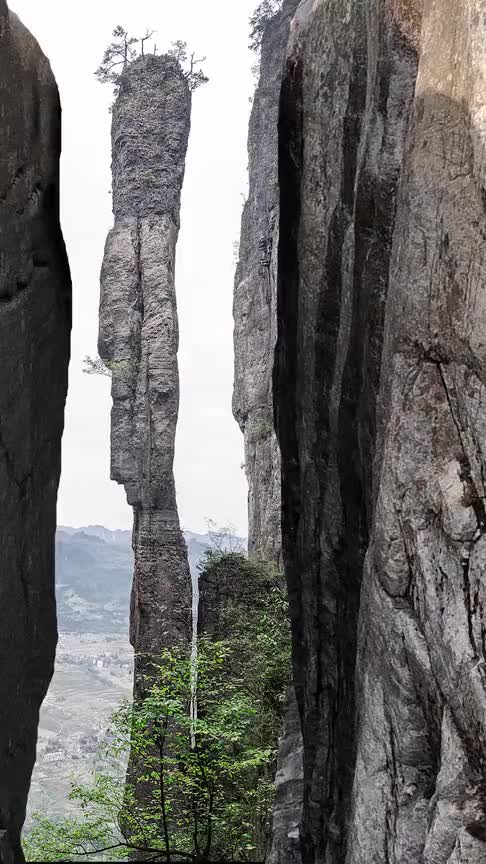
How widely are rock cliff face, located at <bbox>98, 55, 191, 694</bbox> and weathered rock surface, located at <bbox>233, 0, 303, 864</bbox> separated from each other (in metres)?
2.67

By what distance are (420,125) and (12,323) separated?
364cm

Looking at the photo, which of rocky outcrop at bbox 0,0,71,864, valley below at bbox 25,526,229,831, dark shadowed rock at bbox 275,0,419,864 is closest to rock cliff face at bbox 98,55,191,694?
valley below at bbox 25,526,229,831

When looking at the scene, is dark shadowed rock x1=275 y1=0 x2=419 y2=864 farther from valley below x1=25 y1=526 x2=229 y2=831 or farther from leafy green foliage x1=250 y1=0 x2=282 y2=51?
Answer: leafy green foliage x1=250 y1=0 x2=282 y2=51

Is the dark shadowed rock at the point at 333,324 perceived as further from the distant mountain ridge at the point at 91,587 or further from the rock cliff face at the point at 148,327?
the distant mountain ridge at the point at 91,587

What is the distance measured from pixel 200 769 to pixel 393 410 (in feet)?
27.5

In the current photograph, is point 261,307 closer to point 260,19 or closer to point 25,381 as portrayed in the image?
point 260,19

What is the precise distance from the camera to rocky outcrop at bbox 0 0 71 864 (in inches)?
258

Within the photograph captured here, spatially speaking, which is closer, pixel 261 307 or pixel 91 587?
pixel 261 307

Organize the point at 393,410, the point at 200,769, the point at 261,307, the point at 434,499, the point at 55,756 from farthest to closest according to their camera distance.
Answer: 1. the point at 55,756
2. the point at 261,307
3. the point at 200,769
4. the point at 393,410
5. the point at 434,499

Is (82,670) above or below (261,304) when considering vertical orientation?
below

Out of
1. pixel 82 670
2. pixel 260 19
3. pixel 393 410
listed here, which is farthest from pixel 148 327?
pixel 82 670

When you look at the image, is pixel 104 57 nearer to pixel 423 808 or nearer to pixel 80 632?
pixel 423 808

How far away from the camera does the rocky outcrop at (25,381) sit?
655 centimetres

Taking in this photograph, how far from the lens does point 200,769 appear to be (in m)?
11.5
